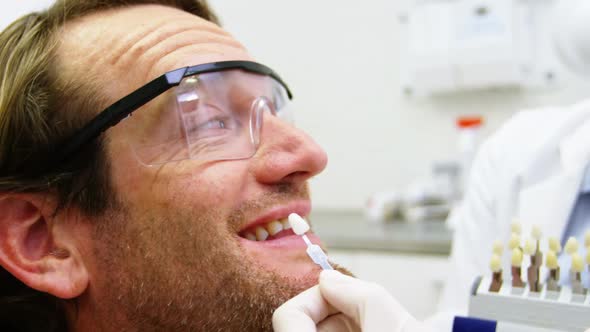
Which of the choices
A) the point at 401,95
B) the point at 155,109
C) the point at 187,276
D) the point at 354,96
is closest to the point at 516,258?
the point at 187,276

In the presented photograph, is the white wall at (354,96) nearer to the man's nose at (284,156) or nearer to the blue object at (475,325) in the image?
the man's nose at (284,156)

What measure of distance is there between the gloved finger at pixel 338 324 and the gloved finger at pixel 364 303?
0.11ft

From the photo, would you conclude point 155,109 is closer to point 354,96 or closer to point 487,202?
point 487,202

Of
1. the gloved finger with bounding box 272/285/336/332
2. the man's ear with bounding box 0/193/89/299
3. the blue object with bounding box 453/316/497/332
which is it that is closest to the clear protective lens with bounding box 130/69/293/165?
the man's ear with bounding box 0/193/89/299

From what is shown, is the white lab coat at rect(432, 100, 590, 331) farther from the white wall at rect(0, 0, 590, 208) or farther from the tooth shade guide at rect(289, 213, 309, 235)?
the white wall at rect(0, 0, 590, 208)

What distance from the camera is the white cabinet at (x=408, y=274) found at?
2.05 m

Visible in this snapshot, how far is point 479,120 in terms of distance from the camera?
2.43 m

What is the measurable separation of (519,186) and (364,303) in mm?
943

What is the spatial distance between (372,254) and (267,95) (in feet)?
3.77

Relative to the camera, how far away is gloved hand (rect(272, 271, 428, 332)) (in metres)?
0.78

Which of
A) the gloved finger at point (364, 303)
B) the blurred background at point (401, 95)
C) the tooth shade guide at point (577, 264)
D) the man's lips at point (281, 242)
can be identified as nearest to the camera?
the gloved finger at point (364, 303)

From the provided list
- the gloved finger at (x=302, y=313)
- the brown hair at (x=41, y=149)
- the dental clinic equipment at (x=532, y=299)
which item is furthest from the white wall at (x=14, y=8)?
the dental clinic equipment at (x=532, y=299)

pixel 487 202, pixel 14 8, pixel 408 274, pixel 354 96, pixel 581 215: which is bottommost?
pixel 408 274

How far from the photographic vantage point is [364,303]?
0.80m
